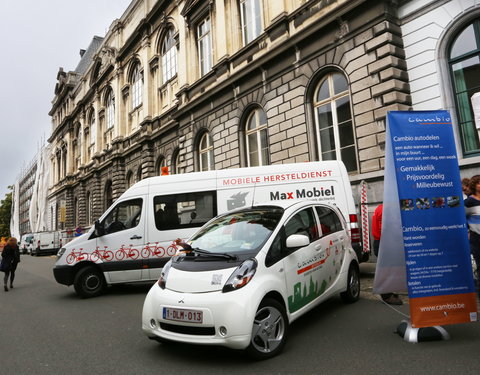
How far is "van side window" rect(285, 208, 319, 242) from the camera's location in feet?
15.3

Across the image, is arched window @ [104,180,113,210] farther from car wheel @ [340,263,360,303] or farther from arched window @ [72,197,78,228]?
car wheel @ [340,263,360,303]

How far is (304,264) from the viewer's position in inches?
182

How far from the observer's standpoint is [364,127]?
35.0 ft

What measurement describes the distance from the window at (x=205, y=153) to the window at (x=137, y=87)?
9474 millimetres

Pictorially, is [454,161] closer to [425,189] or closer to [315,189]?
[425,189]

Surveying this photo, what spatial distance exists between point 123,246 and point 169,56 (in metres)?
A: 16.8

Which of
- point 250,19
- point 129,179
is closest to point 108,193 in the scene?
point 129,179

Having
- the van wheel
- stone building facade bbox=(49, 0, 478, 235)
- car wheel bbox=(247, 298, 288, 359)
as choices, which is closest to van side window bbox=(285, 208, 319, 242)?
car wheel bbox=(247, 298, 288, 359)

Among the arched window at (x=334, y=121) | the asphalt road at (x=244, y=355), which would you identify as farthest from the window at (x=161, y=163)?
the asphalt road at (x=244, y=355)

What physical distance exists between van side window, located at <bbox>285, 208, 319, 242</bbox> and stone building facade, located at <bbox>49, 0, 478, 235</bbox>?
5685mm

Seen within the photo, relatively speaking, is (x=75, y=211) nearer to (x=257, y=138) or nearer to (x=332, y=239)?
(x=257, y=138)

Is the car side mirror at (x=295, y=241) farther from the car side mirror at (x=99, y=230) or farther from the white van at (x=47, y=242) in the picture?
the white van at (x=47, y=242)

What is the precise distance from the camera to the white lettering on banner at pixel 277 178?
7.92 meters

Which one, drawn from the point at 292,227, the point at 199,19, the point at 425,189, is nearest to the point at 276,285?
the point at 292,227
